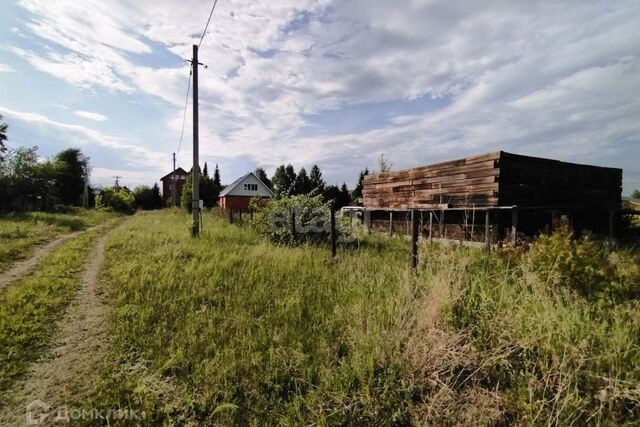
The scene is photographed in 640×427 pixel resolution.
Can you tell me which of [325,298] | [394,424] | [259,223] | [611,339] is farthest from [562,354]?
[259,223]

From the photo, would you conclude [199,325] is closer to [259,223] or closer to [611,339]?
[611,339]

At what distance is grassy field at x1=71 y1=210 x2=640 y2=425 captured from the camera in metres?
2.81

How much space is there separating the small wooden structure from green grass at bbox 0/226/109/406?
8.37 metres

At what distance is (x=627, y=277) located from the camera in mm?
4402

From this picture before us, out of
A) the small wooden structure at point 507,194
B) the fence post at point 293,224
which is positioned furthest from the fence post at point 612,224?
the fence post at point 293,224

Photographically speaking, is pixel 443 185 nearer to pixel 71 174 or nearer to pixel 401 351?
pixel 401 351

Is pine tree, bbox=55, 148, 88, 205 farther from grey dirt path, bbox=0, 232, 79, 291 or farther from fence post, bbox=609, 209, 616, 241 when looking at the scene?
fence post, bbox=609, 209, 616, 241

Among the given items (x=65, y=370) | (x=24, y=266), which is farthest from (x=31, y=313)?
(x=24, y=266)

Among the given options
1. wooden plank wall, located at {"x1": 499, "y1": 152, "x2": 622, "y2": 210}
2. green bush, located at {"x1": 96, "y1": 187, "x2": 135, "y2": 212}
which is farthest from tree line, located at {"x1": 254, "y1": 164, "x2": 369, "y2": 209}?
wooden plank wall, located at {"x1": 499, "y1": 152, "x2": 622, "y2": 210}

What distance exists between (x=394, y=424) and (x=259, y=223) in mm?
10812

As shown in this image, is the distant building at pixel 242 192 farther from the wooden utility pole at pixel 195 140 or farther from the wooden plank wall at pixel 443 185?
the wooden utility pole at pixel 195 140

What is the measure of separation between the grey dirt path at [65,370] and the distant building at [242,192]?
138ft

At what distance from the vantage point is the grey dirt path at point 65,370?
9.20 feet

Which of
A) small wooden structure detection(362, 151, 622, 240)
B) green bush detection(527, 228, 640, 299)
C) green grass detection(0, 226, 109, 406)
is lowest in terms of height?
green grass detection(0, 226, 109, 406)
